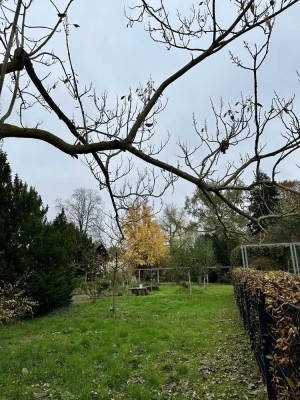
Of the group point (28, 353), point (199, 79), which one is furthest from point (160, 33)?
point (28, 353)

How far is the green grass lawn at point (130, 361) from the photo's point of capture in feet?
15.6

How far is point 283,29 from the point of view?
3.28 metres

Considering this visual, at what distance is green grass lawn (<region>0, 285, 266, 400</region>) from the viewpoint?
187 inches

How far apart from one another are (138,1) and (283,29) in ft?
4.43

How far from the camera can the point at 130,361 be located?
6.13 meters

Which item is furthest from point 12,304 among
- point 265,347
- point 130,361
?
point 265,347

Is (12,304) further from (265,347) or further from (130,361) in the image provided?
(265,347)

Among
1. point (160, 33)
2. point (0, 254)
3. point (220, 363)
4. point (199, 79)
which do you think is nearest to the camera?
point (160, 33)

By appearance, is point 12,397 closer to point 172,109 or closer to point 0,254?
point 172,109

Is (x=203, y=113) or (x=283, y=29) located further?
(x=203, y=113)

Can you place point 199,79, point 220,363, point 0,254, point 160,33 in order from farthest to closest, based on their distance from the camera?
point 0,254, point 220,363, point 199,79, point 160,33

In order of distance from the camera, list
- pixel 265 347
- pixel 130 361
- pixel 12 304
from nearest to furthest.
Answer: pixel 265 347, pixel 130 361, pixel 12 304

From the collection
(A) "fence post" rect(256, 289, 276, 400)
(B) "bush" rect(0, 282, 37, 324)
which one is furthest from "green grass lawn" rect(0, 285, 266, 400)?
(A) "fence post" rect(256, 289, 276, 400)

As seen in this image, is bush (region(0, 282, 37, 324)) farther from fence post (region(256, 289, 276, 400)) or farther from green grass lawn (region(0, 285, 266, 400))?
fence post (region(256, 289, 276, 400))
